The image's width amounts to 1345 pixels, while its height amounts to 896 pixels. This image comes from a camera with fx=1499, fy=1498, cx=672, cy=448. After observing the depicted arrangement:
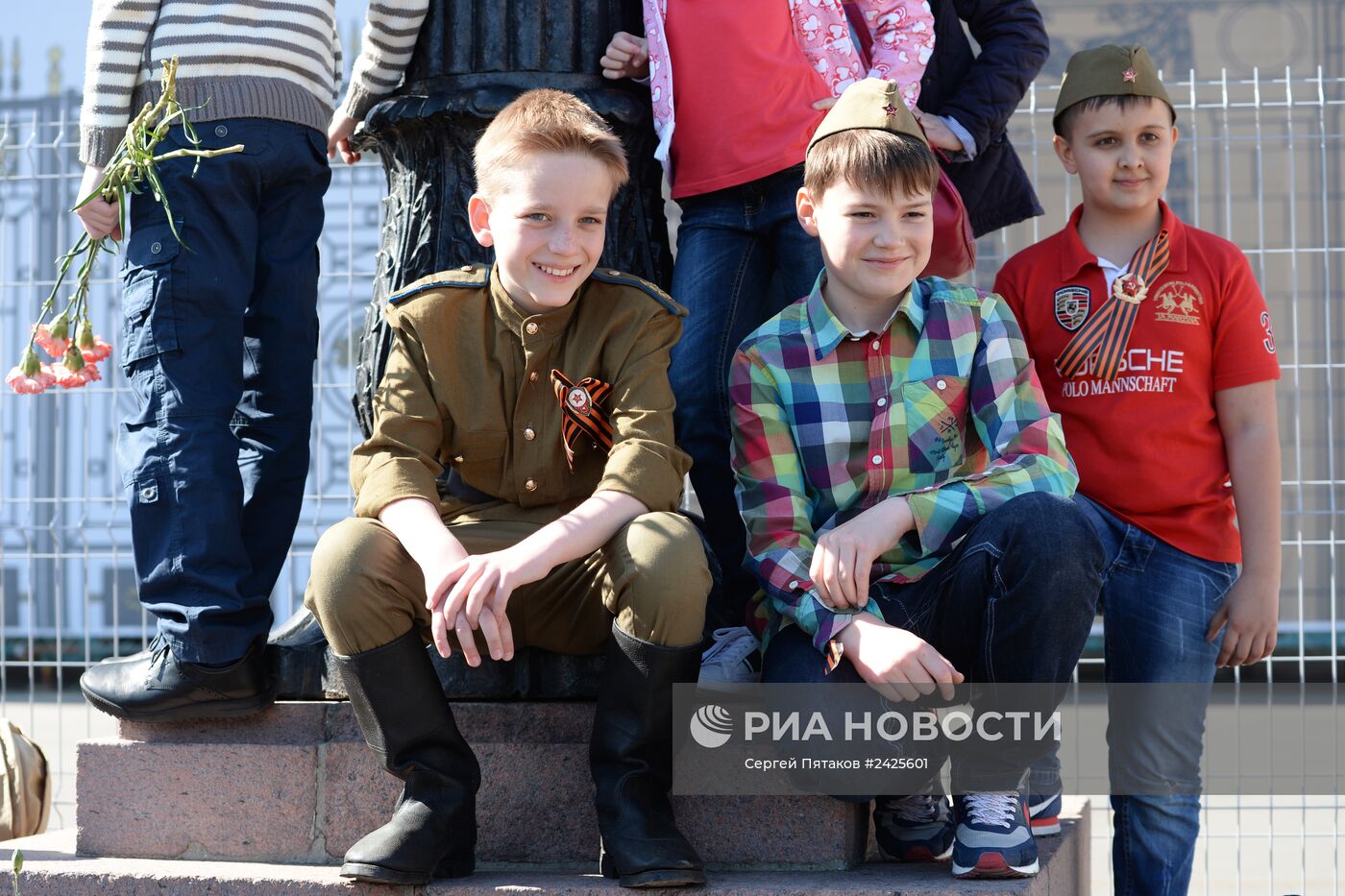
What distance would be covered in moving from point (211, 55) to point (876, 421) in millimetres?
1281

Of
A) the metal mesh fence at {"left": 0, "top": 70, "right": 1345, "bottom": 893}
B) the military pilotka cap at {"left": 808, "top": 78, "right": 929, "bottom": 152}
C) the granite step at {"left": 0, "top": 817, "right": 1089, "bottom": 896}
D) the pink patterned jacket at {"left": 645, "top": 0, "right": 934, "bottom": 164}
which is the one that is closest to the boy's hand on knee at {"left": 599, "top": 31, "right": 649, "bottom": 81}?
the pink patterned jacket at {"left": 645, "top": 0, "right": 934, "bottom": 164}

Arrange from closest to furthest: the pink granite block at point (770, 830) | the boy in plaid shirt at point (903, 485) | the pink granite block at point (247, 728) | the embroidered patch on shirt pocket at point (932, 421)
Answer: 1. the boy in plaid shirt at point (903, 485)
2. the pink granite block at point (770, 830)
3. the embroidered patch on shirt pocket at point (932, 421)
4. the pink granite block at point (247, 728)

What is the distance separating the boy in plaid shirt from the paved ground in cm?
206

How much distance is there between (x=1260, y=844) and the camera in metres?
4.44

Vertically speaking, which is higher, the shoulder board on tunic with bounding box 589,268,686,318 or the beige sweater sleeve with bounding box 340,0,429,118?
the beige sweater sleeve with bounding box 340,0,429,118

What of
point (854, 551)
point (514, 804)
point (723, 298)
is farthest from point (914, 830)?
point (723, 298)

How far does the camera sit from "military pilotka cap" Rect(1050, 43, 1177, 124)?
275 cm

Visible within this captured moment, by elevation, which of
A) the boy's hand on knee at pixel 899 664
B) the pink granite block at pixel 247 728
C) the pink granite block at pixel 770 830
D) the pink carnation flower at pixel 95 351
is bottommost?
the pink granite block at pixel 770 830

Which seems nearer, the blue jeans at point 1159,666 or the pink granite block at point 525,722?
the pink granite block at point 525,722

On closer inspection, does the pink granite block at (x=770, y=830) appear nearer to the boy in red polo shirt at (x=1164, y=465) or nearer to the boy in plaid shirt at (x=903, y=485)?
the boy in plaid shirt at (x=903, y=485)

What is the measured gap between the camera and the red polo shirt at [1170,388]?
2.62 m

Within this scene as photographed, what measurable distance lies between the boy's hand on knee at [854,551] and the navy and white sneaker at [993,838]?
0.33 m

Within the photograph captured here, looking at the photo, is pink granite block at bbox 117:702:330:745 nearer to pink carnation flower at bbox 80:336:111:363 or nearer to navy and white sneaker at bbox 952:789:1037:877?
pink carnation flower at bbox 80:336:111:363

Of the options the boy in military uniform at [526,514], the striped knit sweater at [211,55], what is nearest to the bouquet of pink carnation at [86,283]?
the striped knit sweater at [211,55]
